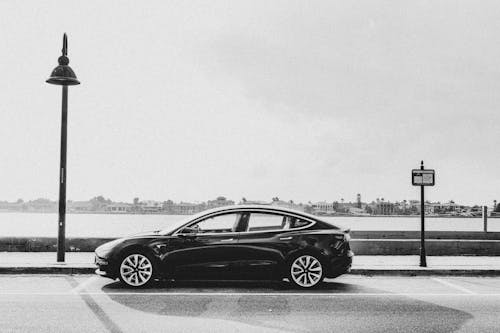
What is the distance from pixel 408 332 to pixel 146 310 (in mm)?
3569

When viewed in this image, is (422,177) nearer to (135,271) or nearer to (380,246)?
(380,246)

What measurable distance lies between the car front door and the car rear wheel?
365mm

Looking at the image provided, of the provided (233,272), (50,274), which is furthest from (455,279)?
(50,274)

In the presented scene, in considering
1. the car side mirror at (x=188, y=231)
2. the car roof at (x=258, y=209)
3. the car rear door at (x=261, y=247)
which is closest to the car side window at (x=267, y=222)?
the car rear door at (x=261, y=247)

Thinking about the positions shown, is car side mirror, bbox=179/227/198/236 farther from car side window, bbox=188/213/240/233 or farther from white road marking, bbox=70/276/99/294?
white road marking, bbox=70/276/99/294

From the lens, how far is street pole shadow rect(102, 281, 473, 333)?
734 centimetres

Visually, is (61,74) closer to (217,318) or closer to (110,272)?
(110,272)

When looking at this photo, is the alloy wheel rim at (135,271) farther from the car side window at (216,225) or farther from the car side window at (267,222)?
the car side window at (267,222)

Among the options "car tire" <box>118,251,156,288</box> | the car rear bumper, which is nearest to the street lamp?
"car tire" <box>118,251,156,288</box>

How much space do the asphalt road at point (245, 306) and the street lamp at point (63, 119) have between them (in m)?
1.37

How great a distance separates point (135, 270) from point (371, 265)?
563 cm

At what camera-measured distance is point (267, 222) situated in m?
10.4

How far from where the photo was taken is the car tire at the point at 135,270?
32.7 feet

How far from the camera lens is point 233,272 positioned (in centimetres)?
1001
